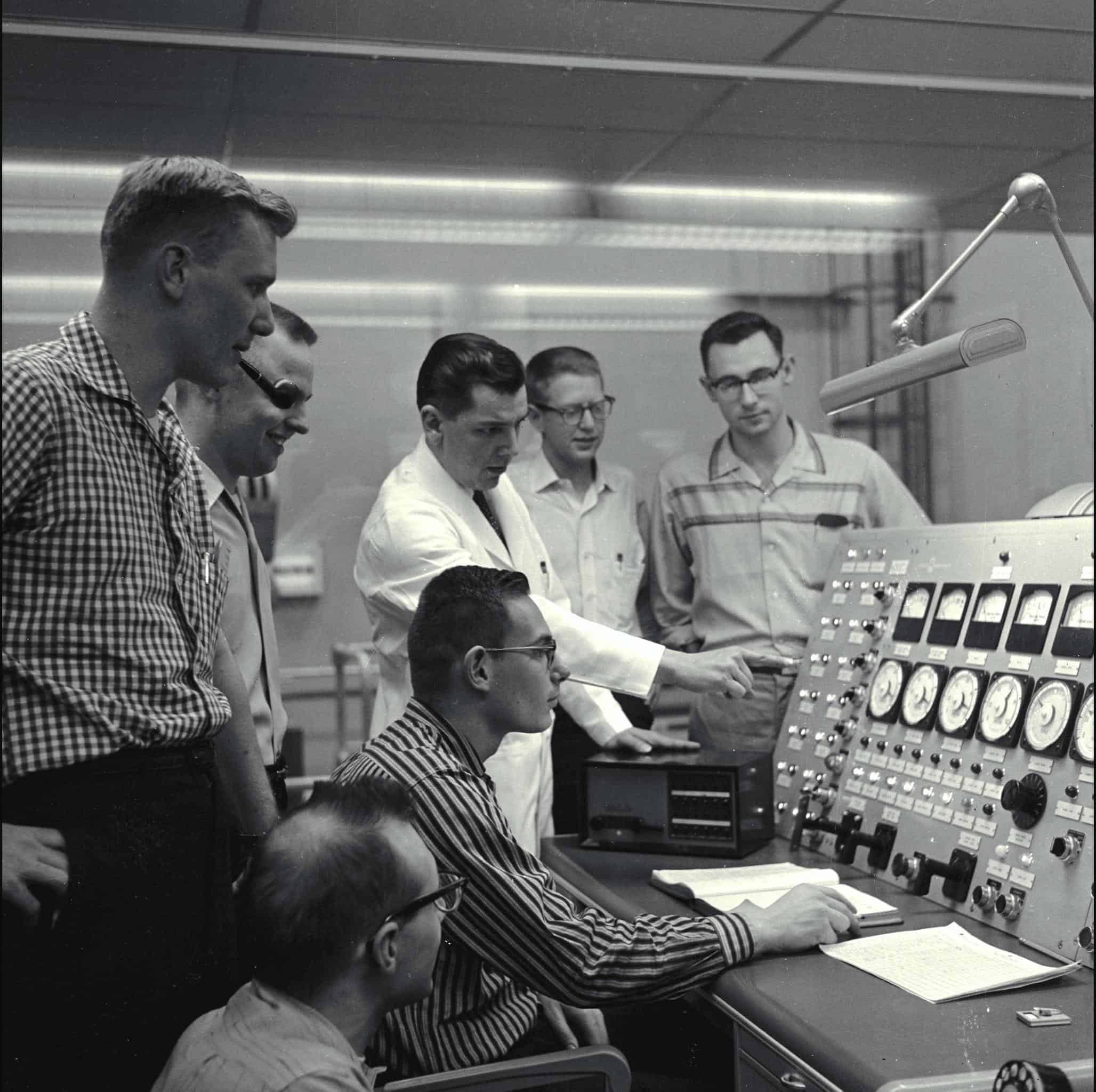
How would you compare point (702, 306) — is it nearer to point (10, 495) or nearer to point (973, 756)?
point (973, 756)

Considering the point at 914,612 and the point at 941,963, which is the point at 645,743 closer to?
the point at 914,612

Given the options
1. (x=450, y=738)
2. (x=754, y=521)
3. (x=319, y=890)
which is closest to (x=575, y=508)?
(x=754, y=521)

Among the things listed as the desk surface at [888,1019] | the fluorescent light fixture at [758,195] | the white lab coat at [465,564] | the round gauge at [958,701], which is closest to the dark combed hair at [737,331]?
the fluorescent light fixture at [758,195]

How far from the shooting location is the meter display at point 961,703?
76.0 inches

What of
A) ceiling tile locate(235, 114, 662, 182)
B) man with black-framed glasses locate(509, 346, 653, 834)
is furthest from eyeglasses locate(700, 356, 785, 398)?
ceiling tile locate(235, 114, 662, 182)

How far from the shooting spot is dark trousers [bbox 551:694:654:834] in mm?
2533

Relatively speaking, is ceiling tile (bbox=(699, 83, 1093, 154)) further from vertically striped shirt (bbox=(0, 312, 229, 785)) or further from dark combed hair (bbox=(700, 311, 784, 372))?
vertically striped shirt (bbox=(0, 312, 229, 785))

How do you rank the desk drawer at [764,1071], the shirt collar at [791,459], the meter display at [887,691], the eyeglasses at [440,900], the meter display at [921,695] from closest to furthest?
the eyeglasses at [440,900]
the desk drawer at [764,1071]
the meter display at [921,695]
the meter display at [887,691]
the shirt collar at [791,459]

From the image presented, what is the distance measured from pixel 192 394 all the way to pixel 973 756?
1.27 metres

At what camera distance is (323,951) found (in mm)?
1209

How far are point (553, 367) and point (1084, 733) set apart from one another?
1227mm

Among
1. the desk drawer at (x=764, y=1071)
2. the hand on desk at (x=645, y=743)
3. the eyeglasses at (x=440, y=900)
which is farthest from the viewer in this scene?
the hand on desk at (x=645, y=743)

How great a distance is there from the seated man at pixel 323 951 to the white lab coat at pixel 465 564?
2.28 ft

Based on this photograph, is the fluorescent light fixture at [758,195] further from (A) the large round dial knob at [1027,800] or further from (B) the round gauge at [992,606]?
(A) the large round dial knob at [1027,800]
